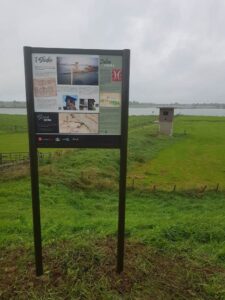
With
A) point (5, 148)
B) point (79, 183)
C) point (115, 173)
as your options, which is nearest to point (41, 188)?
point (79, 183)

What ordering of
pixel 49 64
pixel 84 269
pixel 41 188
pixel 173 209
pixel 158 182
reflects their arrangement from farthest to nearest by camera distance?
pixel 158 182 < pixel 41 188 < pixel 173 209 < pixel 84 269 < pixel 49 64

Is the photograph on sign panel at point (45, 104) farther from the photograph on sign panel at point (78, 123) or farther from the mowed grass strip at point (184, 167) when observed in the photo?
the mowed grass strip at point (184, 167)

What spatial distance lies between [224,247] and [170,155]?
23.6 m

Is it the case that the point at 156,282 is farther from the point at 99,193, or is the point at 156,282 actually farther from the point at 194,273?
the point at 99,193

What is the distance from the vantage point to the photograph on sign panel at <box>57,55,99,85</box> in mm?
4453

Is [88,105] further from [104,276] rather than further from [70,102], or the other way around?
[104,276]

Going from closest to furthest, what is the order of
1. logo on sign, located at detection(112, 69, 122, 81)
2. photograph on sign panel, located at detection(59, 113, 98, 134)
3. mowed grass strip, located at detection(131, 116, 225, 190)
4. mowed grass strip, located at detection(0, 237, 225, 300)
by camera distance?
mowed grass strip, located at detection(0, 237, 225, 300) < logo on sign, located at detection(112, 69, 122, 81) < photograph on sign panel, located at detection(59, 113, 98, 134) < mowed grass strip, located at detection(131, 116, 225, 190)

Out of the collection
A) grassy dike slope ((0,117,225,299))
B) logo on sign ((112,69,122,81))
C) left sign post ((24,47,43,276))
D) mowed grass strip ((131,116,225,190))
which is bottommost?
mowed grass strip ((131,116,225,190))

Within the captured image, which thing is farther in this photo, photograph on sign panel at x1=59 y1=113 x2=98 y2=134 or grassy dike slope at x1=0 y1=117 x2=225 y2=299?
photograph on sign panel at x1=59 y1=113 x2=98 y2=134

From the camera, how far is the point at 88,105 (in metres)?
4.62

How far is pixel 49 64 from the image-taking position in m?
4.47

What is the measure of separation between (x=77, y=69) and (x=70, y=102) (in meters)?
0.49

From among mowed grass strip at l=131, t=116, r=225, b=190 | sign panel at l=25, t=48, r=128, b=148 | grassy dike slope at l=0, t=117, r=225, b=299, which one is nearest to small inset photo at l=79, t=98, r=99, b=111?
sign panel at l=25, t=48, r=128, b=148

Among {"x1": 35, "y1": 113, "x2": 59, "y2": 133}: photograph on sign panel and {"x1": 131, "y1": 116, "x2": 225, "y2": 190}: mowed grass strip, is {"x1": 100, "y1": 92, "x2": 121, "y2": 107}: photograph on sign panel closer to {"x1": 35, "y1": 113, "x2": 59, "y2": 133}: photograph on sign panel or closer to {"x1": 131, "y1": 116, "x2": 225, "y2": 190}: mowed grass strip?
{"x1": 35, "y1": 113, "x2": 59, "y2": 133}: photograph on sign panel
